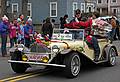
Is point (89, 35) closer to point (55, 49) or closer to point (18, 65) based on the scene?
point (55, 49)

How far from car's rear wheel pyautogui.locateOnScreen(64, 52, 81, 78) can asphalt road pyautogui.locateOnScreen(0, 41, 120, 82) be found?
0.16m

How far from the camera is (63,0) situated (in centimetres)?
4209

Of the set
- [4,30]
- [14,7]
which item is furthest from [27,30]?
[14,7]

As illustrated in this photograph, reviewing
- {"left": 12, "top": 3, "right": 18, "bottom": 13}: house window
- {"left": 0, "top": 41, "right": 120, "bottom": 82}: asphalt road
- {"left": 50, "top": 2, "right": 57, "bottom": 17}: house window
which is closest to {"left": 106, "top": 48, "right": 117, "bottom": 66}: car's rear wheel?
{"left": 0, "top": 41, "right": 120, "bottom": 82}: asphalt road

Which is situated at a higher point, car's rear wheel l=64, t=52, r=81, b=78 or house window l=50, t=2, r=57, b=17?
house window l=50, t=2, r=57, b=17

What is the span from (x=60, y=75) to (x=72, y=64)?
70cm

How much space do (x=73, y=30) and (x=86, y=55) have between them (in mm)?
1014

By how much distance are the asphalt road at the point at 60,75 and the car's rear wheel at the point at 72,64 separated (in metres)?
0.16

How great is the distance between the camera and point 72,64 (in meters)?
9.54

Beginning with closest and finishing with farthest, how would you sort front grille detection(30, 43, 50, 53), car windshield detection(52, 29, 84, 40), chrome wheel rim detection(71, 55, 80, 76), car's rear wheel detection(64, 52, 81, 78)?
car's rear wheel detection(64, 52, 81, 78) → chrome wheel rim detection(71, 55, 80, 76) → front grille detection(30, 43, 50, 53) → car windshield detection(52, 29, 84, 40)

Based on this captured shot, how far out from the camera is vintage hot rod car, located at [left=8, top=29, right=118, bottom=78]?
31.0ft

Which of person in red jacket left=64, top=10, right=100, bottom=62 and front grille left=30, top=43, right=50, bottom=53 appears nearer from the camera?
front grille left=30, top=43, right=50, bottom=53

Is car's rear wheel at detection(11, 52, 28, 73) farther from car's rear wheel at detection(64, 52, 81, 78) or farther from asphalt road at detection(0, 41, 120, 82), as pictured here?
car's rear wheel at detection(64, 52, 81, 78)

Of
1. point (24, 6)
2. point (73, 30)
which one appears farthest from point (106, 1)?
point (73, 30)
